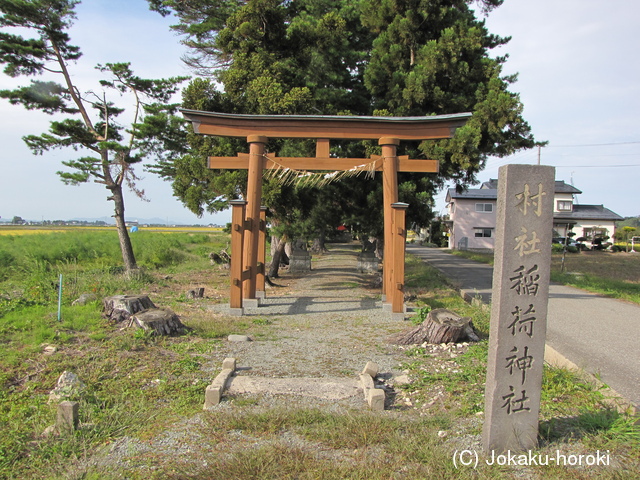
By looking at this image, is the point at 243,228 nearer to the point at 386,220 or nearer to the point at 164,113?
the point at 386,220

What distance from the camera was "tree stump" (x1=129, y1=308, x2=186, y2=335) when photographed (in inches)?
255

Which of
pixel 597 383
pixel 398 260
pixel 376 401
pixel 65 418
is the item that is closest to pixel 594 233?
pixel 398 260

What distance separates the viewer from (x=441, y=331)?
6.43 m

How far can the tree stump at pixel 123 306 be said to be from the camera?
6.96 meters

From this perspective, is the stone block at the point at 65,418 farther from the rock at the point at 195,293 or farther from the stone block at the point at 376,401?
the rock at the point at 195,293

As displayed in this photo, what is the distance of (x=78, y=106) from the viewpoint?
12836 millimetres

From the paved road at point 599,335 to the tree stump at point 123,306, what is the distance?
6273mm

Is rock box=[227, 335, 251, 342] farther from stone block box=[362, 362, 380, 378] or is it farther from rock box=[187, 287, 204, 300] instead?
rock box=[187, 287, 204, 300]

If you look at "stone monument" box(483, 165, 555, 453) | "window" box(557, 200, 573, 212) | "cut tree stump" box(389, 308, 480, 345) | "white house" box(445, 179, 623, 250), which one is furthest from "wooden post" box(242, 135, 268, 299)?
"window" box(557, 200, 573, 212)

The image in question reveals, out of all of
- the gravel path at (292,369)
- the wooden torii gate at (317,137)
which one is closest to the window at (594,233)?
the gravel path at (292,369)

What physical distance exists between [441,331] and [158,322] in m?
4.06

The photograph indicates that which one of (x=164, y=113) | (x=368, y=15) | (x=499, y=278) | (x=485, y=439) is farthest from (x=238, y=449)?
(x=368, y=15)

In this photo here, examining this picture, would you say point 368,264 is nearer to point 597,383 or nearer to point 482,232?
point 597,383

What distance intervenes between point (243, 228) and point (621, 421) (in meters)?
6.46
